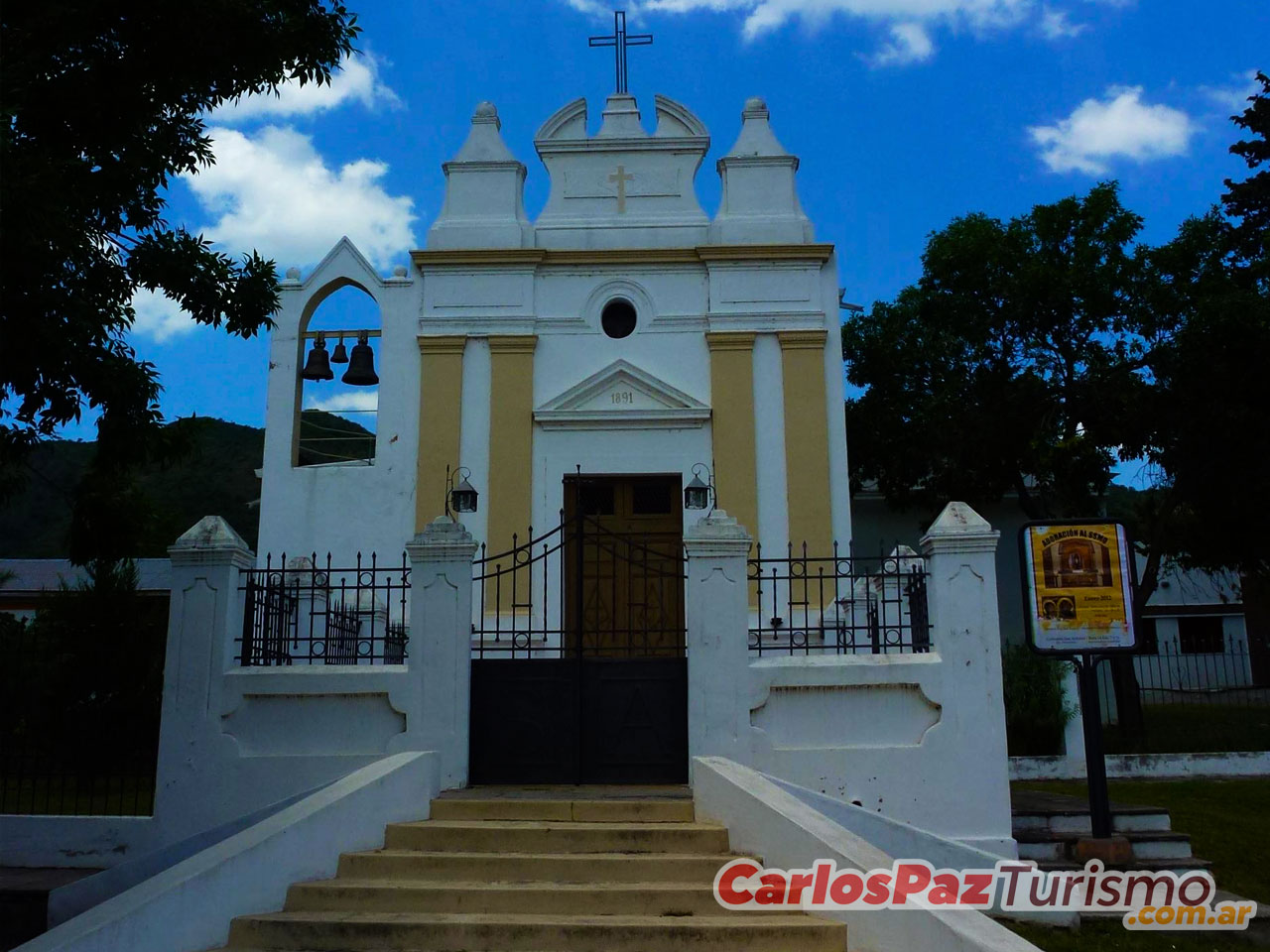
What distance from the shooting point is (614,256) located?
1552cm

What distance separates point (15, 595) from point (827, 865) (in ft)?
98.9

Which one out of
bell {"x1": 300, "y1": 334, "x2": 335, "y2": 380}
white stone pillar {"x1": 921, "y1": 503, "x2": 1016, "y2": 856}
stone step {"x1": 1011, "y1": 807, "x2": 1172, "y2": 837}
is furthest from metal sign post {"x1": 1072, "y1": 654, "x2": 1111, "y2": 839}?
bell {"x1": 300, "y1": 334, "x2": 335, "y2": 380}

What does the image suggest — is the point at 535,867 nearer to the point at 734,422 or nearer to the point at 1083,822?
the point at 1083,822

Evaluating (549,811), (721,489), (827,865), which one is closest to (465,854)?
(549,811)

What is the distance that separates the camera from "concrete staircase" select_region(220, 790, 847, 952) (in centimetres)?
611

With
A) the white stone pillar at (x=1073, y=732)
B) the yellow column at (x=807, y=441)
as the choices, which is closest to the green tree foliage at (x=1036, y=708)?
the white stone pillar at (x=1073, y=732)

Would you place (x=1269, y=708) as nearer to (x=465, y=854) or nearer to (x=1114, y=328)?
(x=1114, y=328)

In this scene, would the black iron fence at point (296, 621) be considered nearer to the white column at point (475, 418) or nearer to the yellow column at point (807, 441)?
the white column at point (475, 418)

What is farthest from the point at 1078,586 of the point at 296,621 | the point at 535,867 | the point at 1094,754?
the point at 296,621

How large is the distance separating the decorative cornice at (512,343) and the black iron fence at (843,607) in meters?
4.16

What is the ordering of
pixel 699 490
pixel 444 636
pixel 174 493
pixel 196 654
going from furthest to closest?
pixel 174 493, pixel 699 490, pixel 196 654, pixel 444 636

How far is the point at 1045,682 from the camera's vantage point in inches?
606

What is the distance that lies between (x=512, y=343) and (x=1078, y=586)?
846cm

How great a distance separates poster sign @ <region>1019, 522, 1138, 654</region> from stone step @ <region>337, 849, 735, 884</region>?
11.6 feet
